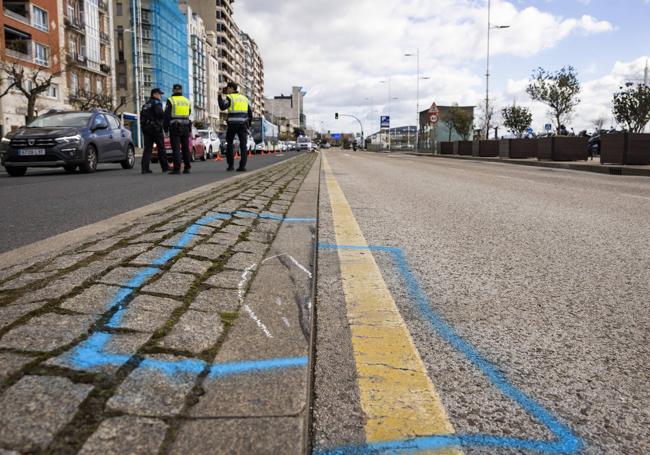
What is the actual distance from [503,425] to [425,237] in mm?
3220

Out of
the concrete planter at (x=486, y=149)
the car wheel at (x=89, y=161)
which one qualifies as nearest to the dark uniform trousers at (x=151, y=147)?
the car wheel at (x=89, y=161)

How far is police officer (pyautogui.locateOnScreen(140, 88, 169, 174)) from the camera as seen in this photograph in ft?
44.7

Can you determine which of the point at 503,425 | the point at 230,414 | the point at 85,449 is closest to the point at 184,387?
the point at 230,414

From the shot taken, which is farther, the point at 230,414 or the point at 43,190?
the point at 43,190

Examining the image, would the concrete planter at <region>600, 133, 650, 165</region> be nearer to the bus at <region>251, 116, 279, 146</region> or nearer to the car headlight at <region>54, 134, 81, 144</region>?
the car headlight at <region>54, 134, 81, 144</region>

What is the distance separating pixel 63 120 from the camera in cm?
1416

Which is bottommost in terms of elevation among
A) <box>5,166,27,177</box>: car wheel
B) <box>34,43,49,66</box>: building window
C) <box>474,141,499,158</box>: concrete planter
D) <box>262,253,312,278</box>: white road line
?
<box>262,253,312,278</box>: white road line

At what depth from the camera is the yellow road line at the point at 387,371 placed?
1438mm

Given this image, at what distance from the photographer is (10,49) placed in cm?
3988

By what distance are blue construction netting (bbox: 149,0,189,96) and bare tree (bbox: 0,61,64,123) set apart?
31.5m

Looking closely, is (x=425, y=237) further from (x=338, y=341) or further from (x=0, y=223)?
(x=0, y=223)

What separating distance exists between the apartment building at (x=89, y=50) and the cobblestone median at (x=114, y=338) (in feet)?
147

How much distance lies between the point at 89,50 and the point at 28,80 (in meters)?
13.0

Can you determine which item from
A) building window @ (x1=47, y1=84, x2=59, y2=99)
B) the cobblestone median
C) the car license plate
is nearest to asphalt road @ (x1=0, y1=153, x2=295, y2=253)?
the cobblestone median
